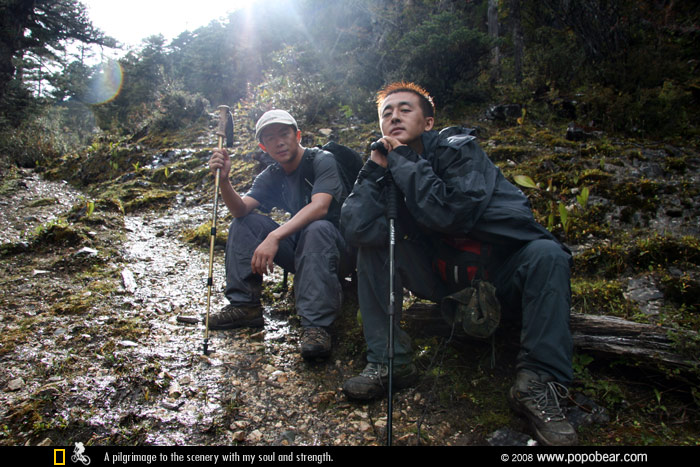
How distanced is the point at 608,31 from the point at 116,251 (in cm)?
1051

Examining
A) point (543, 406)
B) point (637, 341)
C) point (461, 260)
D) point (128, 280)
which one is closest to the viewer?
point (543, 406)

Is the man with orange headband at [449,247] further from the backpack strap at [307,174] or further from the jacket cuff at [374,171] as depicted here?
the backpack strap at [307,174]

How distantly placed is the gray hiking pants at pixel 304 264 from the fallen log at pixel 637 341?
1.14 meters

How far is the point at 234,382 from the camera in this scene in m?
2.74

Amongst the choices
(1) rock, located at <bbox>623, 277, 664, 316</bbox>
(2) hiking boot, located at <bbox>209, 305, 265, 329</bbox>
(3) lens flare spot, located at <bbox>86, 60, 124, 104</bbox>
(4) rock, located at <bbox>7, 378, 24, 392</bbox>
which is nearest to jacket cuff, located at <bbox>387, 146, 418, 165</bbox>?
(2) hiking boot, located at <bbox>209, 305, 265, 329</bbox>

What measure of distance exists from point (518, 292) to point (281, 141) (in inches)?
101

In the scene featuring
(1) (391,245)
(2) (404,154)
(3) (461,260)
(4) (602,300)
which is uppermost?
(2) (404,154)

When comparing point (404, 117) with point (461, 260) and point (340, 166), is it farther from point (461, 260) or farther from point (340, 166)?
point (461, 260)

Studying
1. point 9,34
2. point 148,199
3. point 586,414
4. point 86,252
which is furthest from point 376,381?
point 9,34

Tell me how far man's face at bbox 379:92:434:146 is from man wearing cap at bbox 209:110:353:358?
82cm

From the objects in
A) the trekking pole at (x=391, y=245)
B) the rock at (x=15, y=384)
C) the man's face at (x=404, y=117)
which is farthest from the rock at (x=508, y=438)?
the rock at (x=15, y=384)

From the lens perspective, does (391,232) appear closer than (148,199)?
Yes
